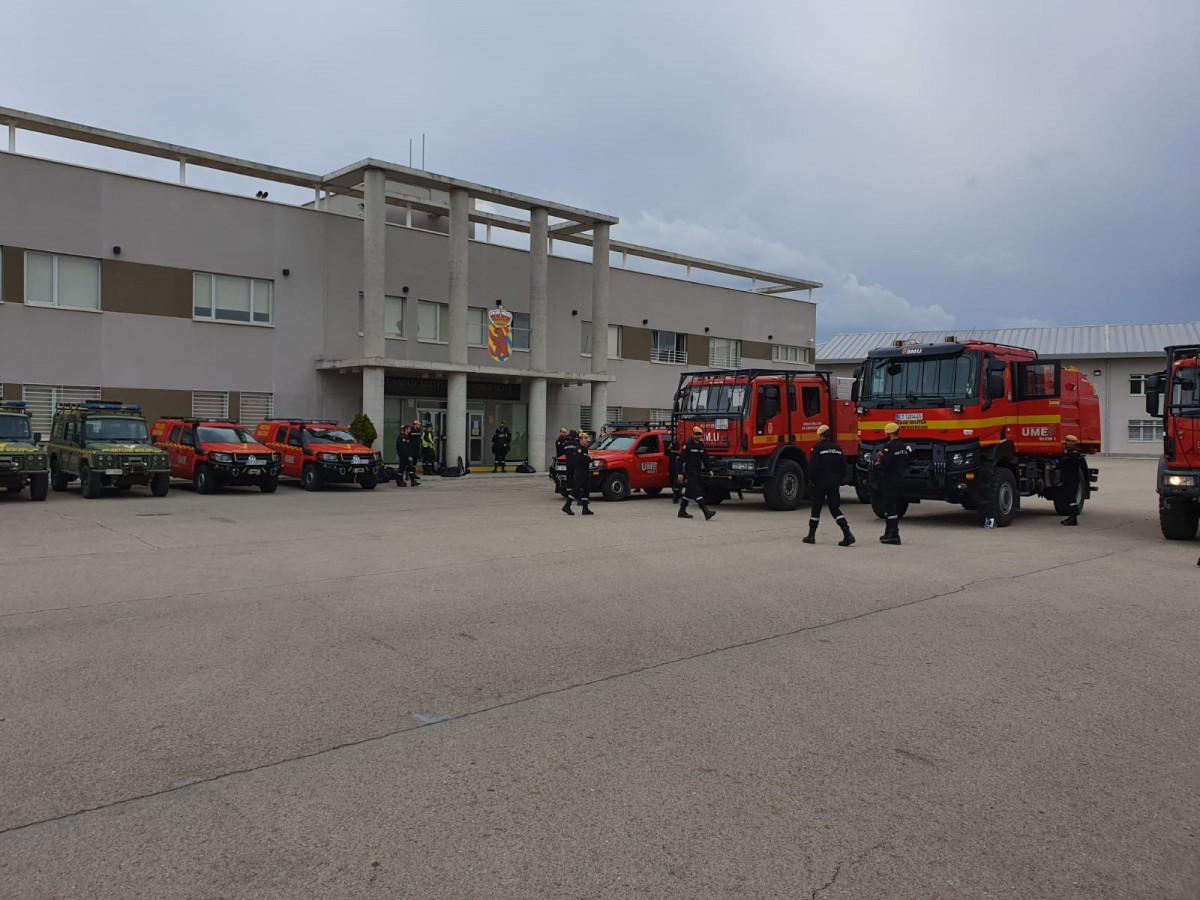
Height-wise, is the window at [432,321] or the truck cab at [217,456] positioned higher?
the window at [432,321]

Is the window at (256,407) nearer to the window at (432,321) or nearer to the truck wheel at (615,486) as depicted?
the window at (432,321)

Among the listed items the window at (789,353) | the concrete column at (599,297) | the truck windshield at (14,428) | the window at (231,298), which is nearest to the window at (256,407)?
the window at (231,298)

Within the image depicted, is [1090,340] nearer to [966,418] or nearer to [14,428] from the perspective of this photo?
[966,418]

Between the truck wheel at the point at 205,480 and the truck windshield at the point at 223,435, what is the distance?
833mm

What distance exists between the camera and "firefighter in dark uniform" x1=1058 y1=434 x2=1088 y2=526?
59.6 ft

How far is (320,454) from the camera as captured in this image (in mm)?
24422

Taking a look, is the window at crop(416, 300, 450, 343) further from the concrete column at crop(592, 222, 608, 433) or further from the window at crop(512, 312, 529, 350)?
the concrete column at crop(592, 222, 608, 433)

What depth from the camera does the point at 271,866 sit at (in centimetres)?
382

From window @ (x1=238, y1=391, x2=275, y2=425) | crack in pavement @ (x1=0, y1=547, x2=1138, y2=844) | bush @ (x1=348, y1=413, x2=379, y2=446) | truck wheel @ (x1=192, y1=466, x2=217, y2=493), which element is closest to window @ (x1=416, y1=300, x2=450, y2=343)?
bush @ (x1=348, y1=413, x2=379, y2=446)

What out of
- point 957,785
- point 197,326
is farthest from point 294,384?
point 957,785

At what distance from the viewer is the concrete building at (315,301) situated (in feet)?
83.7

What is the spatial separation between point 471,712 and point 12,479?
17135 mm

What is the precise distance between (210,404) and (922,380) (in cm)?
2051

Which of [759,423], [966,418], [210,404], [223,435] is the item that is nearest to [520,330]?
[210,404]
